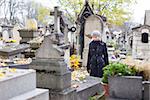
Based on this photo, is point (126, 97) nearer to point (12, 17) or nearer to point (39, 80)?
point (39, 80)

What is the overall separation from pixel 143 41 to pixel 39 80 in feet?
29.9

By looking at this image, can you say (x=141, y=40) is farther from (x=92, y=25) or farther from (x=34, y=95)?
(x=34, y=95)

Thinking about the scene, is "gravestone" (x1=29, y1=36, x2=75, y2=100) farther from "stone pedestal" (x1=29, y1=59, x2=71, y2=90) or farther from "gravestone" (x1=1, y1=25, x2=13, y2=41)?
"gravestone" (x1=1, y1=25, x2=13, y2=41)

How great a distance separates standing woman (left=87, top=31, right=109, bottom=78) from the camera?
8.70 meters

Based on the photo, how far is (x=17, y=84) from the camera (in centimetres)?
456

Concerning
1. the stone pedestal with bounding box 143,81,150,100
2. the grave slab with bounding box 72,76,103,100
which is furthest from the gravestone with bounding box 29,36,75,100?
the stone pedestal with bounding box 143,81,150,100

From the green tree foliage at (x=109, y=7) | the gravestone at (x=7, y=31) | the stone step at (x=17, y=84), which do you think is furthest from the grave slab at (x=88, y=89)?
the green tree foliage at (x=109, y=7)

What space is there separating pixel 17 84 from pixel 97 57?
4502mm

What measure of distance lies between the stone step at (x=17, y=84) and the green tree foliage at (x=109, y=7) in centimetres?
2395

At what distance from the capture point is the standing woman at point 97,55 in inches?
342

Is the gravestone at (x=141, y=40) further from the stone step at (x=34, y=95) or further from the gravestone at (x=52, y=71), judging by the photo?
the stone step at (x=34, y=95)

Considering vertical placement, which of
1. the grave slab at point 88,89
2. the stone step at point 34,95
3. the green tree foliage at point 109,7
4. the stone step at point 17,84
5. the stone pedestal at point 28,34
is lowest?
the grave slab at point 88,89

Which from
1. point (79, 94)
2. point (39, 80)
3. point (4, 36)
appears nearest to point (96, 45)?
point (79, 94)

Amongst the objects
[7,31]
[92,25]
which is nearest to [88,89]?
[92,25]
